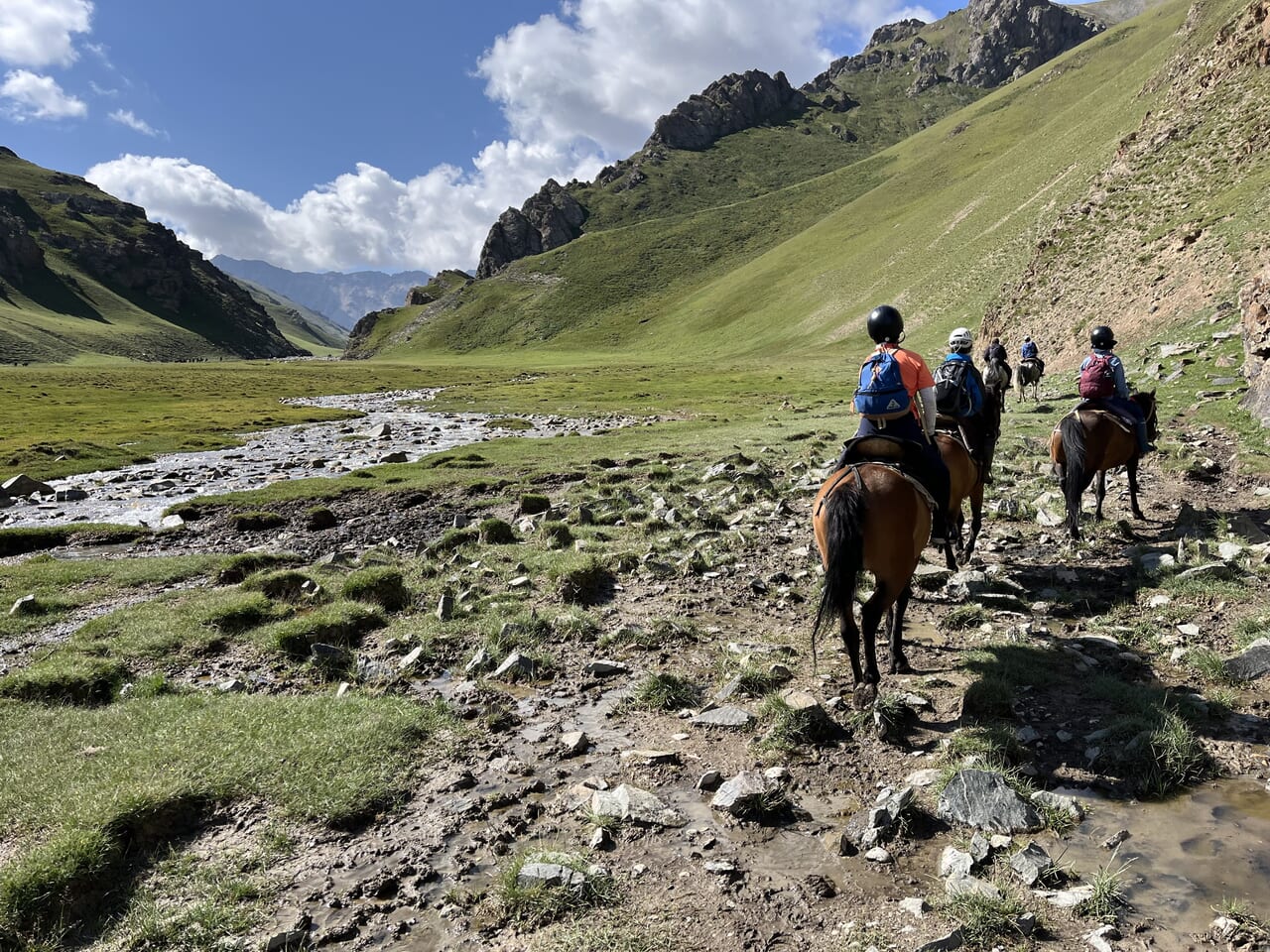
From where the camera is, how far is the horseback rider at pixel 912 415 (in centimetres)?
833

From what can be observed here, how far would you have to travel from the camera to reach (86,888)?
5.26 m

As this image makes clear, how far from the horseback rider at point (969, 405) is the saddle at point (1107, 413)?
1.62m

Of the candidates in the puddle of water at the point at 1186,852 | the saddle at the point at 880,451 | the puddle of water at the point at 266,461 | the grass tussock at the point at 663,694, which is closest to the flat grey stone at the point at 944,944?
the puddle of water at the point at 1186,852

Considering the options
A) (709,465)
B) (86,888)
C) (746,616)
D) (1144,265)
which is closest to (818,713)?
(746,616)

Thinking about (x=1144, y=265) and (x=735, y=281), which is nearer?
(x=1144, y=265)

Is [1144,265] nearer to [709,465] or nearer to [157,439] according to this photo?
[709,465]

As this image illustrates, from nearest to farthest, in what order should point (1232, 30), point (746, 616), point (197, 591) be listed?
point (746, 616), point (197, 591), point (1232, 30)

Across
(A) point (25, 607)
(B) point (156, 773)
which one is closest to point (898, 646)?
(B) point (156, 773)

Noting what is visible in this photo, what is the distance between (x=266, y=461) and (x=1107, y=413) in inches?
1430

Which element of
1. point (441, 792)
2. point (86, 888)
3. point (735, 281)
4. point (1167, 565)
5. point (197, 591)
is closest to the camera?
point (86, 888)

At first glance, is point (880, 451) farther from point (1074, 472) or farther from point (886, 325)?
point (1074, 472)

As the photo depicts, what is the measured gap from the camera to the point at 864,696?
Answer: 7195 mm

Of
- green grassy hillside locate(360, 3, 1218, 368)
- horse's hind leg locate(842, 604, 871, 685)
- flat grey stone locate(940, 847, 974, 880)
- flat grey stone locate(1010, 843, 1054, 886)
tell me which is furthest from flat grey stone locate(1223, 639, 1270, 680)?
green grassy hillside locate(360, 3, 1218, 368)

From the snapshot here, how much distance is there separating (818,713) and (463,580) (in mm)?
8241
